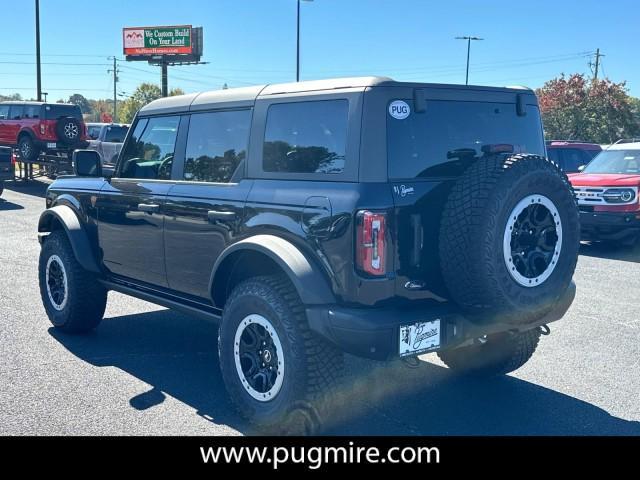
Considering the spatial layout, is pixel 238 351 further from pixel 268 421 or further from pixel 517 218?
pixel 517 218

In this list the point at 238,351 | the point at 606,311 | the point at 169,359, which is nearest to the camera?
the point at 238,351

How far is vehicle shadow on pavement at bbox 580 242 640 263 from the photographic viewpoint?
34.4 feet

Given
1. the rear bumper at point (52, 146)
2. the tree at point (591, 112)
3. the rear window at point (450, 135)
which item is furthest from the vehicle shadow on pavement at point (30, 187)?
the tree at point (591, 112)

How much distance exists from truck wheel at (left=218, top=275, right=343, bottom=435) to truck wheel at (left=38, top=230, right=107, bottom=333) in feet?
6.88

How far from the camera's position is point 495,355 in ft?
15.8

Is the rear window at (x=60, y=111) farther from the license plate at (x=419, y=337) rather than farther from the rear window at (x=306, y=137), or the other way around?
the license plate at (x=419, y=337)

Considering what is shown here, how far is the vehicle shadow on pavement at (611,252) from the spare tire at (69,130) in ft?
51.6

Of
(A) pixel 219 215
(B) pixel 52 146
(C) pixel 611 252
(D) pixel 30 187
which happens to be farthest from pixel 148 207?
(D) pixel 30 187

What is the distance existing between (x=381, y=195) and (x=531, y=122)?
5.02ft

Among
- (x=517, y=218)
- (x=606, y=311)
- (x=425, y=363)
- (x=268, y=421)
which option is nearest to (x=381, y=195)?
(x=517, y=218)

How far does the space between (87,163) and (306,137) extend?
7.96 ft

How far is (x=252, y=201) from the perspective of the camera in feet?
13.4

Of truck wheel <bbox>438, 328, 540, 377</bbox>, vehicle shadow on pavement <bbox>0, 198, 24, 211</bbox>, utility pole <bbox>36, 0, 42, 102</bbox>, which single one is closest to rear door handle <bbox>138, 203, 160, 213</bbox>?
truck wheel <bbox>438, 328, 540, 377</bbox>

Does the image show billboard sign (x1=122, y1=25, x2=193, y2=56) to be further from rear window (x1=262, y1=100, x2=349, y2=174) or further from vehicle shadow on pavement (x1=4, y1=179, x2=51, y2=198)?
rear window (x1=262, y1=100, x2=349, y2=174)
